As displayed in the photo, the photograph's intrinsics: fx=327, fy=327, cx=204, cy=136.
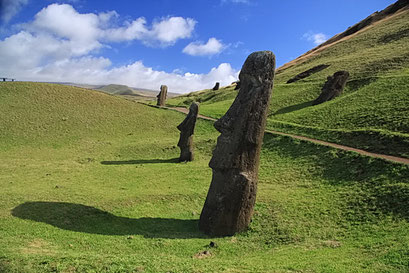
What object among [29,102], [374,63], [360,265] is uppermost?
[374,63]

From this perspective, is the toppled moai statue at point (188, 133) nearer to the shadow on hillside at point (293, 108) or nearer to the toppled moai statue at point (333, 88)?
the shadow on hillside at point (293, 108)

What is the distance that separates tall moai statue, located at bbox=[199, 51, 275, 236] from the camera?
11695mm

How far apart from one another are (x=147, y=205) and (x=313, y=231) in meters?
7.16

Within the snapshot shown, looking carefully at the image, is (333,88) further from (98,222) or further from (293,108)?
(98,222)

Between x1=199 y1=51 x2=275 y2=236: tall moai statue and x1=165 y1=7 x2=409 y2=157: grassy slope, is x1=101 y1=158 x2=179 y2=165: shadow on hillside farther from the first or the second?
x1=199 y1=51 x2=275 y2=236: tall moai statue

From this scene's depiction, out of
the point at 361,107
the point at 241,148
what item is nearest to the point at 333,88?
the point at 361,107

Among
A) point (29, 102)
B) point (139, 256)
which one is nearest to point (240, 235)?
point (139, 256)

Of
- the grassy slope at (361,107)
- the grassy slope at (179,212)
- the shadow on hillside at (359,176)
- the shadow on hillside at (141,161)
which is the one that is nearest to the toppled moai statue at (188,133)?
the shadow on hillside at (141,161)

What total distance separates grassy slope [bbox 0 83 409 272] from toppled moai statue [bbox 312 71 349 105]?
39.0 ft

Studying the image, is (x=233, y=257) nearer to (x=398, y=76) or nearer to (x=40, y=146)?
(x=40, y=146)

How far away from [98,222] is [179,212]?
3679 mm

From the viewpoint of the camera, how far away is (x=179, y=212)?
14.6 m

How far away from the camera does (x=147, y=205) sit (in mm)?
14812

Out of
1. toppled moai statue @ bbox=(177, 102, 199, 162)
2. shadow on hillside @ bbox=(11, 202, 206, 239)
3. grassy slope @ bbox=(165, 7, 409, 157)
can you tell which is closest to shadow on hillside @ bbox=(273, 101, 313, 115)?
grassy slope @ bbox=(165, 7, 409, 157)
